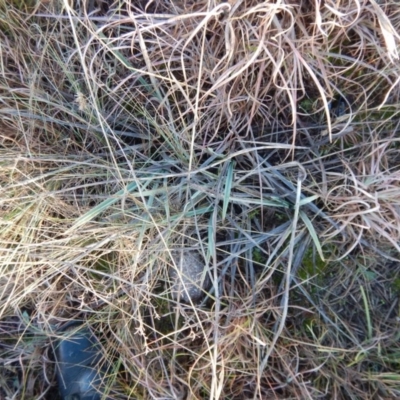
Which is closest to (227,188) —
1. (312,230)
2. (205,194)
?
(205,194)

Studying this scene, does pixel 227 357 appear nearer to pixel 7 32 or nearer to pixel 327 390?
pixel 327 390

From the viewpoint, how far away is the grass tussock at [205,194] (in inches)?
40.8

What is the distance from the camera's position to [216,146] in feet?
3.60

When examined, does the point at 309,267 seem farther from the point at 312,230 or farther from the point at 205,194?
the point at 205,194

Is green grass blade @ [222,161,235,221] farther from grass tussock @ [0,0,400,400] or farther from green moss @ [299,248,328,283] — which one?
green moss @ [299,248,328,283]

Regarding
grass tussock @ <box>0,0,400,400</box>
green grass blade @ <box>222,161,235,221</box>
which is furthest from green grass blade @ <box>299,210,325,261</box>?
green grass blade @ <box>222,161,235,221</box>

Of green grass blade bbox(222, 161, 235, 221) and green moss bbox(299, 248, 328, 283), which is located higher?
green grass blade bbox(222, 161, 235, 221)

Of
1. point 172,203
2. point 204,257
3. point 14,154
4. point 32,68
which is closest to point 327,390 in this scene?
point 204,257

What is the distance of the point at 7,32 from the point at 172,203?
0.60 meters

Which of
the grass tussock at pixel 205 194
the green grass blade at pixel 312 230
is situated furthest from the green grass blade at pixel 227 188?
the green grass blade at pixel 312 230

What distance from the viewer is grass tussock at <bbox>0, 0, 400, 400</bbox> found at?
3.40 feet

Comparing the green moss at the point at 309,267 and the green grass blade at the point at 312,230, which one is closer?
the green grass blade at the point at 312,230

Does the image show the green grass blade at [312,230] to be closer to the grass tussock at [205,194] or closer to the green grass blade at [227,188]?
the grass tussock at [205,194]

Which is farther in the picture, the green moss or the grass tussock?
the green moss
